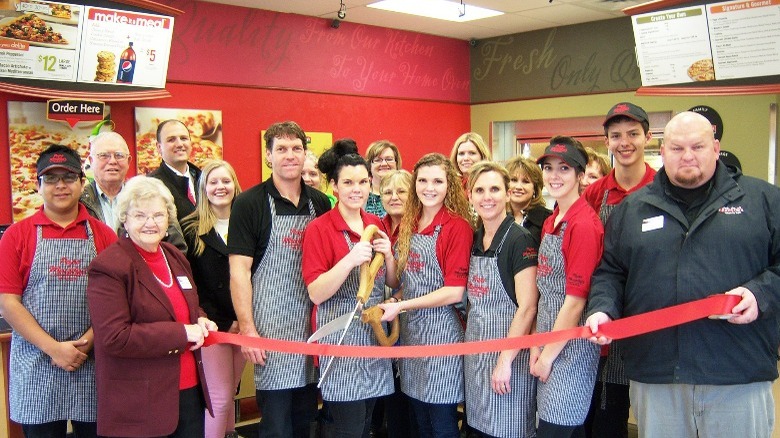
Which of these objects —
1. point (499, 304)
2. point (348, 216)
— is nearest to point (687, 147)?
point (499, 304)

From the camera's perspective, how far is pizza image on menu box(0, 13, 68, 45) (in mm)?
4836

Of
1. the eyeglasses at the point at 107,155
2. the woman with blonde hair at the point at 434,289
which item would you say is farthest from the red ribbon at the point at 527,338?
the eyeglasses at the point at 107,155

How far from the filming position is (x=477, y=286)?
294 cm

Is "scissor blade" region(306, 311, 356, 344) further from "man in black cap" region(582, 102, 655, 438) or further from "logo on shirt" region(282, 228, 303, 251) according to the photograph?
→ "man in black cap" region(582, 102, 655, 438)

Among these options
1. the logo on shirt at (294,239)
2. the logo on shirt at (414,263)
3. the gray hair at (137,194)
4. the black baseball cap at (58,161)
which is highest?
the black baseball cap at (58,161)

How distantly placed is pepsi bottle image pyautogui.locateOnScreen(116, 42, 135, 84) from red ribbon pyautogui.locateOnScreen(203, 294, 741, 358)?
3197 millimetres

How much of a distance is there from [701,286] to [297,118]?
5.06 m

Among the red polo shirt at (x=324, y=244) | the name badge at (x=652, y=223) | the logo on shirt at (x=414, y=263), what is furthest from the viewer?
the logo on shirt at (x=414, y=263)

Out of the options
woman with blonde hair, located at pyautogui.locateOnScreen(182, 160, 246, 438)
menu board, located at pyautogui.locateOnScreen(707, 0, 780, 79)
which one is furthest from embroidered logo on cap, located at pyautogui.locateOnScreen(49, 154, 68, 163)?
menu board, located at pyautogui.locateOnScreen(707, 0, 780, 79)

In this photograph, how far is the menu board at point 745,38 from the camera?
4824 mm

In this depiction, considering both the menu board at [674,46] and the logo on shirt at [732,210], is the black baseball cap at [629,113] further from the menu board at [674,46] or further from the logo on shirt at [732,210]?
the menu board at [674,46]

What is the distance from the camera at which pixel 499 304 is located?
9.49 feet

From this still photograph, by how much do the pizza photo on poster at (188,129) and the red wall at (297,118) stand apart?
6 cm

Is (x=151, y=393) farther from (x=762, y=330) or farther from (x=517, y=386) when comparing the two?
(x=762, y=330)
